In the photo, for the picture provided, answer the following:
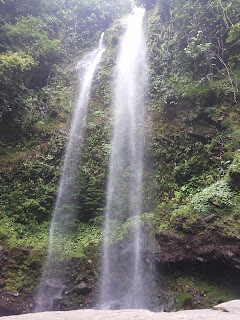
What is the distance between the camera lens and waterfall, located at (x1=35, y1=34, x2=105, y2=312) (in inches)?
248

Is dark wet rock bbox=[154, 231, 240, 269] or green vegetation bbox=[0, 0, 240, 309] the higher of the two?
green vegetation bbox=[0, 0, 240, 309]

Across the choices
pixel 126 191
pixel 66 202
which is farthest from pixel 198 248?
pixel 66 202

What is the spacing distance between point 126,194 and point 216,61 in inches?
303

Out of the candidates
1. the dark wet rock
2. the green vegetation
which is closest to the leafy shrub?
the green vegetation

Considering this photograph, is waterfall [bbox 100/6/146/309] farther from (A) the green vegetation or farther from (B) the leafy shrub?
(B) the leafy shrub

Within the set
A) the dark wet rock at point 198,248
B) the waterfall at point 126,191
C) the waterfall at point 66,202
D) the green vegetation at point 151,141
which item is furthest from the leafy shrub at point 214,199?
the waterfall at point 66,202

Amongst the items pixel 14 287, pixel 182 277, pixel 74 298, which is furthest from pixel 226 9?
pixel 14 287

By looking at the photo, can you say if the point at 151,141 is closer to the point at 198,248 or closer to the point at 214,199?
the point at 214,199

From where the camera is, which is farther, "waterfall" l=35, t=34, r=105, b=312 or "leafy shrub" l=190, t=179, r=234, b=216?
"waterfall" l=35, t=34, r=105, b=312

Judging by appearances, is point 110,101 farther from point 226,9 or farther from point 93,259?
point 93,259

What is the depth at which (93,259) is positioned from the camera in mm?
7035

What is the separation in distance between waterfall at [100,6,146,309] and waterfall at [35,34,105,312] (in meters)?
1.44

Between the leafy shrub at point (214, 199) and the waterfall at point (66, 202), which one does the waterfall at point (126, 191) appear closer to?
the waterfall at point (66, 202)

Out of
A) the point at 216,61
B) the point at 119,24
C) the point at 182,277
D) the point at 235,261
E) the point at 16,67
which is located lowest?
the point at 182,277
